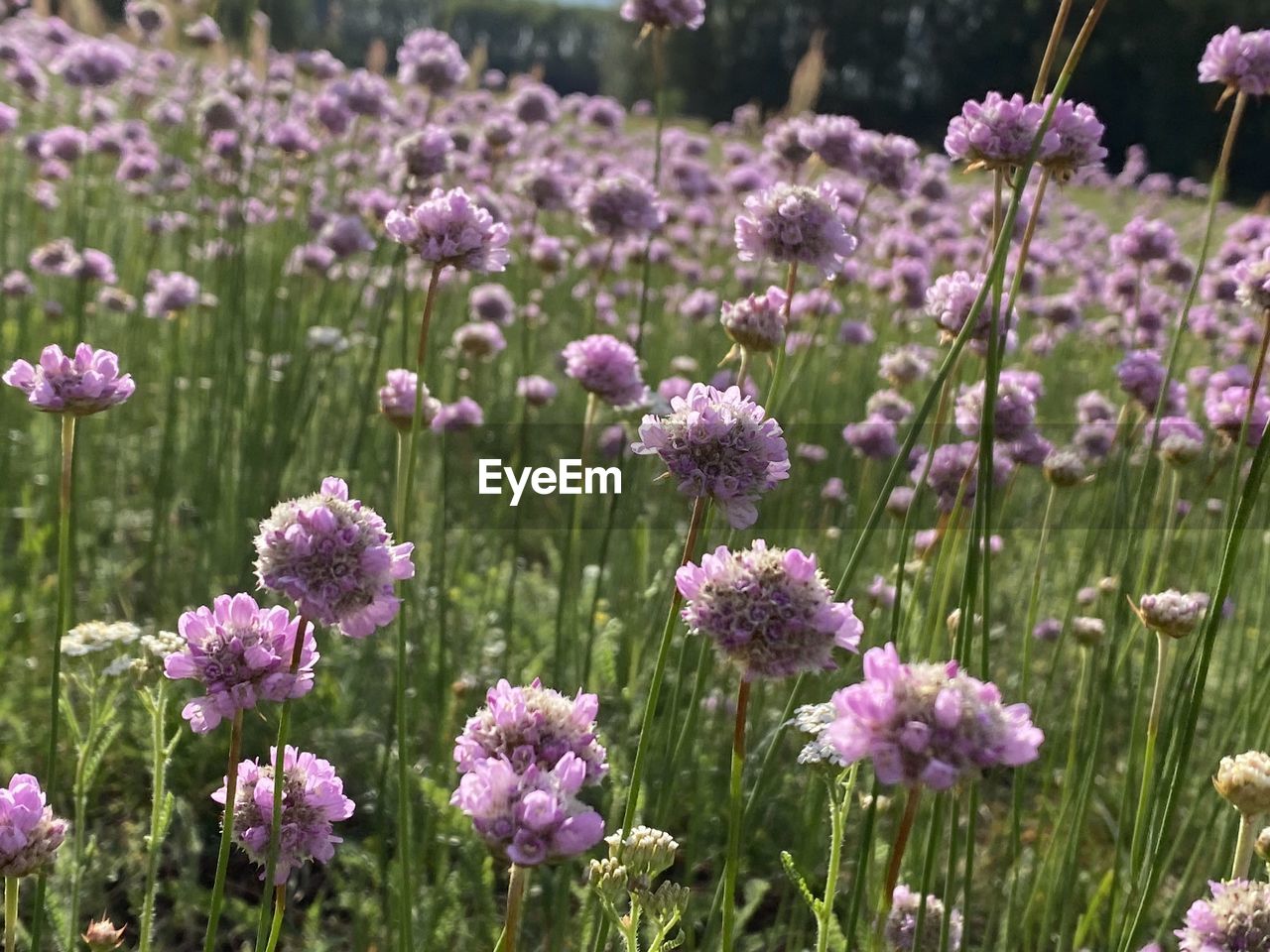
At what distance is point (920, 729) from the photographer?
29.0 inches

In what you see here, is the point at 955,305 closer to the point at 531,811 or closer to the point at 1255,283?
the point at 1255,283

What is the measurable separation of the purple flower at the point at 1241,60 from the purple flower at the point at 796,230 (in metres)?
0.62

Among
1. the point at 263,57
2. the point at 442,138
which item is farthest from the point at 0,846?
the point at 263,57

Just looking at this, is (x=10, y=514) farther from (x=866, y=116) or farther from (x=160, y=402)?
(x=866, y=116)

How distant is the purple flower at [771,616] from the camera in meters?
0.92

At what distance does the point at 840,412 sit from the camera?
4.11m

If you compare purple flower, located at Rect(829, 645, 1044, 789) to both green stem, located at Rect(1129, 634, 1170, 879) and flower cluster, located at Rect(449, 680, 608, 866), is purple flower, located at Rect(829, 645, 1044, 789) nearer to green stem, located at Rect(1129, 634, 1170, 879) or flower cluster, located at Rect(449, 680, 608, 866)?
flower cluster, located at Rect(449, 680, 608, 866)

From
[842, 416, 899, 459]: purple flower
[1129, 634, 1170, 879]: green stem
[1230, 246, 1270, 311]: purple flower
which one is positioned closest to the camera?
[1129, 634, 1170, 879]: green stem

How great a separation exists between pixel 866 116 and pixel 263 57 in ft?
63.2

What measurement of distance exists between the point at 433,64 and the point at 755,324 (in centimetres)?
185

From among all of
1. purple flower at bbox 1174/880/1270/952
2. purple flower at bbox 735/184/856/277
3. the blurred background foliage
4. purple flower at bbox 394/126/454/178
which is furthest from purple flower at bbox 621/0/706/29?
the blurred background foliage

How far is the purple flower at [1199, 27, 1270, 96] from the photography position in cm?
173

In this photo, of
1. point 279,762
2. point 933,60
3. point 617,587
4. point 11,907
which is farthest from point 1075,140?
point 933,60

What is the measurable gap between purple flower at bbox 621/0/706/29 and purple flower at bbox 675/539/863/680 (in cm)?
155
